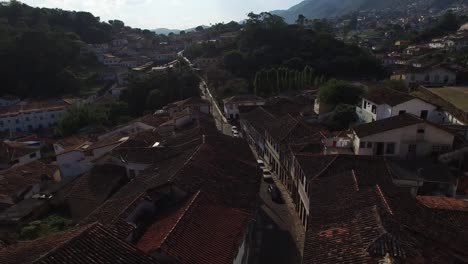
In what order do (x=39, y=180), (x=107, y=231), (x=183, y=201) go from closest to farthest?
(x=107, y=231), (x=183, y=201), (x=39, y=180)

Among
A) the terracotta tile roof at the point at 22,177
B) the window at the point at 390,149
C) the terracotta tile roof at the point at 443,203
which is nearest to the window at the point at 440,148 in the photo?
the window at the point at 390,149

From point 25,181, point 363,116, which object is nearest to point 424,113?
point 363,116

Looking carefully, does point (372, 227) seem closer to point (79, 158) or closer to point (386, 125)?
point (386, 125)

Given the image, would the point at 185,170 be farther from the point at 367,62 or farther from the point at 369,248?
the point at 367,62

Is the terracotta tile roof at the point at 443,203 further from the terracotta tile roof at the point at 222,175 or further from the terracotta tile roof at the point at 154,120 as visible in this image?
the terracotta tile roof at the point at 154,120

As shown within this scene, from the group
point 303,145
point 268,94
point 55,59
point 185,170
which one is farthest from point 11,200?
point 55,59

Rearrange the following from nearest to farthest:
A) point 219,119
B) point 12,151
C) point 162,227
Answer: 1. point 162,227
2. point 12,151
3. point 219,119
